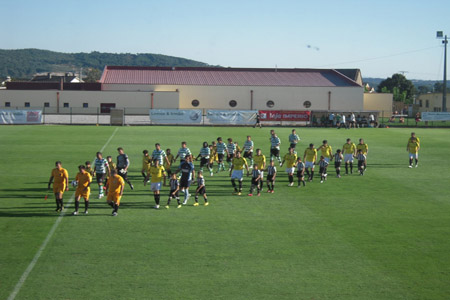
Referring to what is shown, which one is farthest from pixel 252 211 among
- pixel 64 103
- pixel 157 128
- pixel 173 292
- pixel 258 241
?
pixel 64 103

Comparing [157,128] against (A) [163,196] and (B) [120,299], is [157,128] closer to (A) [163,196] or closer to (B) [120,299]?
(A) [163,196]

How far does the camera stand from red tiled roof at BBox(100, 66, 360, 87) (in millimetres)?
80275

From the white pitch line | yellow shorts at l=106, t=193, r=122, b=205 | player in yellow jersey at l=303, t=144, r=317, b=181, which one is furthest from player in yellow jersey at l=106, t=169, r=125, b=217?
player in yellow jersey at l=303, t=144, r=317, b=181

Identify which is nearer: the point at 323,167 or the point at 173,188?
the point at 173,188

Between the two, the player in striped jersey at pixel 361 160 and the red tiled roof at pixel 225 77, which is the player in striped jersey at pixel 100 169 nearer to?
the player in striped jersey at pixel 361 160

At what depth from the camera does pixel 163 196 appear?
73.6 feet

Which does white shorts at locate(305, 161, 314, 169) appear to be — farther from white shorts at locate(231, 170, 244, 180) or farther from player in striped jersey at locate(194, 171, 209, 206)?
player in striped jersey at locate(194, 171, 209, 206)

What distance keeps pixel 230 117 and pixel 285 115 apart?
6182 mm

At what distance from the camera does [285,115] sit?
2398 inches

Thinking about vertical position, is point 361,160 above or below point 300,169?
above

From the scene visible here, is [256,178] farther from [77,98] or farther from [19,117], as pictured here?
[77,98]

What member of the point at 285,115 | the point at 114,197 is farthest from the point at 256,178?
the point at 285,115

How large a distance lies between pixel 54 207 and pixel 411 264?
12.5 metres

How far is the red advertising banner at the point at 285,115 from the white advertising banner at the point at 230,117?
170cm
